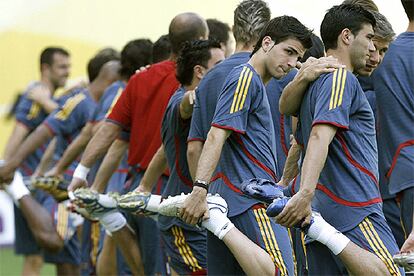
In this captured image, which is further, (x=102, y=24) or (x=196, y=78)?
(x=102, y=24)

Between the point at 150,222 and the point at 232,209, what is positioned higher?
the point at 232,209

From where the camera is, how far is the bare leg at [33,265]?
484 inches

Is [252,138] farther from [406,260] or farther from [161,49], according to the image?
[161,49]

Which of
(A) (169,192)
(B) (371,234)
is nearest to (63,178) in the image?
(A) (169,192)

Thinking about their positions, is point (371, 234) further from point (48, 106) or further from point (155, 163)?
point (48, 106)

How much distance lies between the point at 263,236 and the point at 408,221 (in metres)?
0.94

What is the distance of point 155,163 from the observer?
830cm

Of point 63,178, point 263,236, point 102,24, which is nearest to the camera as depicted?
point 263,236

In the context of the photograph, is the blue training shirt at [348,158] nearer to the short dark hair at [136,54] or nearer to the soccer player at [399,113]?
the soccer player at [399,113]

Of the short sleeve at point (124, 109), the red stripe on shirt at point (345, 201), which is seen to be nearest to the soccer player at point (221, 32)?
the short sleeve at point (124, 109)

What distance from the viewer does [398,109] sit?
6.88 metres

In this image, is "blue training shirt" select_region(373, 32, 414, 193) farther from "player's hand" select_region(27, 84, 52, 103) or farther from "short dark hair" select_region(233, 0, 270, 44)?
"player's hand" select_region(27, 84, 52, 103)

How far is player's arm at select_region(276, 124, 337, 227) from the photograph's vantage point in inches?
222

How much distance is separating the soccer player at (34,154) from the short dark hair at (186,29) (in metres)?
3.49
